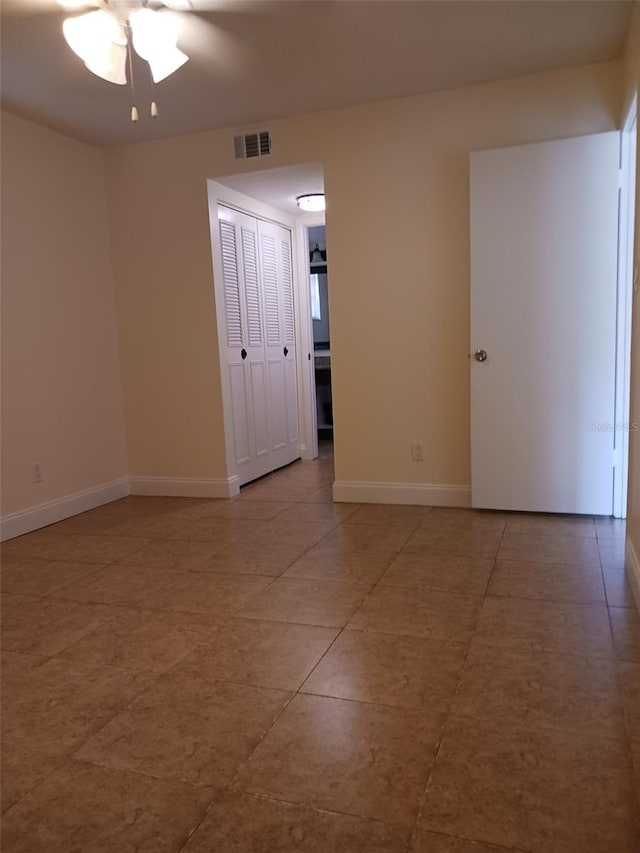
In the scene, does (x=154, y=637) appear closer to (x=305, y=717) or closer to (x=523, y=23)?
(x=305, y=717)

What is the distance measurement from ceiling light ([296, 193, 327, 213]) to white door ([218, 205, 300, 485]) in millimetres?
333

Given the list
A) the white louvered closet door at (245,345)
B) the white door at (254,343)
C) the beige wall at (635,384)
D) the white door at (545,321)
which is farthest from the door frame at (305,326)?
the beige wall at (635,384)

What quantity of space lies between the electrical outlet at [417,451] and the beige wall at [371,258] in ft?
0.11

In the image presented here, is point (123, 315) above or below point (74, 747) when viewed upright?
above

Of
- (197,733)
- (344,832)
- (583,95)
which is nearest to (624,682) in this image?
(344,832)

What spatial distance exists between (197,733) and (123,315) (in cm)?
329

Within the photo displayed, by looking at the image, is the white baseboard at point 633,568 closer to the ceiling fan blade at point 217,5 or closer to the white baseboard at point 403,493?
the white baseboard at point 403,493

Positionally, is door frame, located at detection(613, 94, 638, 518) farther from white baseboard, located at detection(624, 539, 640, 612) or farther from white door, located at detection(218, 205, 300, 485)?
white door, located at detection(218, 205, 300, 485)

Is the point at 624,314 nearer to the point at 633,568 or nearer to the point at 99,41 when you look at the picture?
the point at 633,568

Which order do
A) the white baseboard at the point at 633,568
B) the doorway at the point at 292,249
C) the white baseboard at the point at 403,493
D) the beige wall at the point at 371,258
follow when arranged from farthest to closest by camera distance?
1. the doorway at the point at 292,249
2. the white baseboard at the point at 403,493
3. the beige wall at the point at 371,258
4. the white baseboard at the point at 633,568

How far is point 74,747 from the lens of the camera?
1.59 m

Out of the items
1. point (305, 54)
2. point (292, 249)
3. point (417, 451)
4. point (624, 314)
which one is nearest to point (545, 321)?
point (624, 314)

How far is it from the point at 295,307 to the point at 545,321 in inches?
101

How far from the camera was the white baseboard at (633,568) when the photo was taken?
7.38 feet
